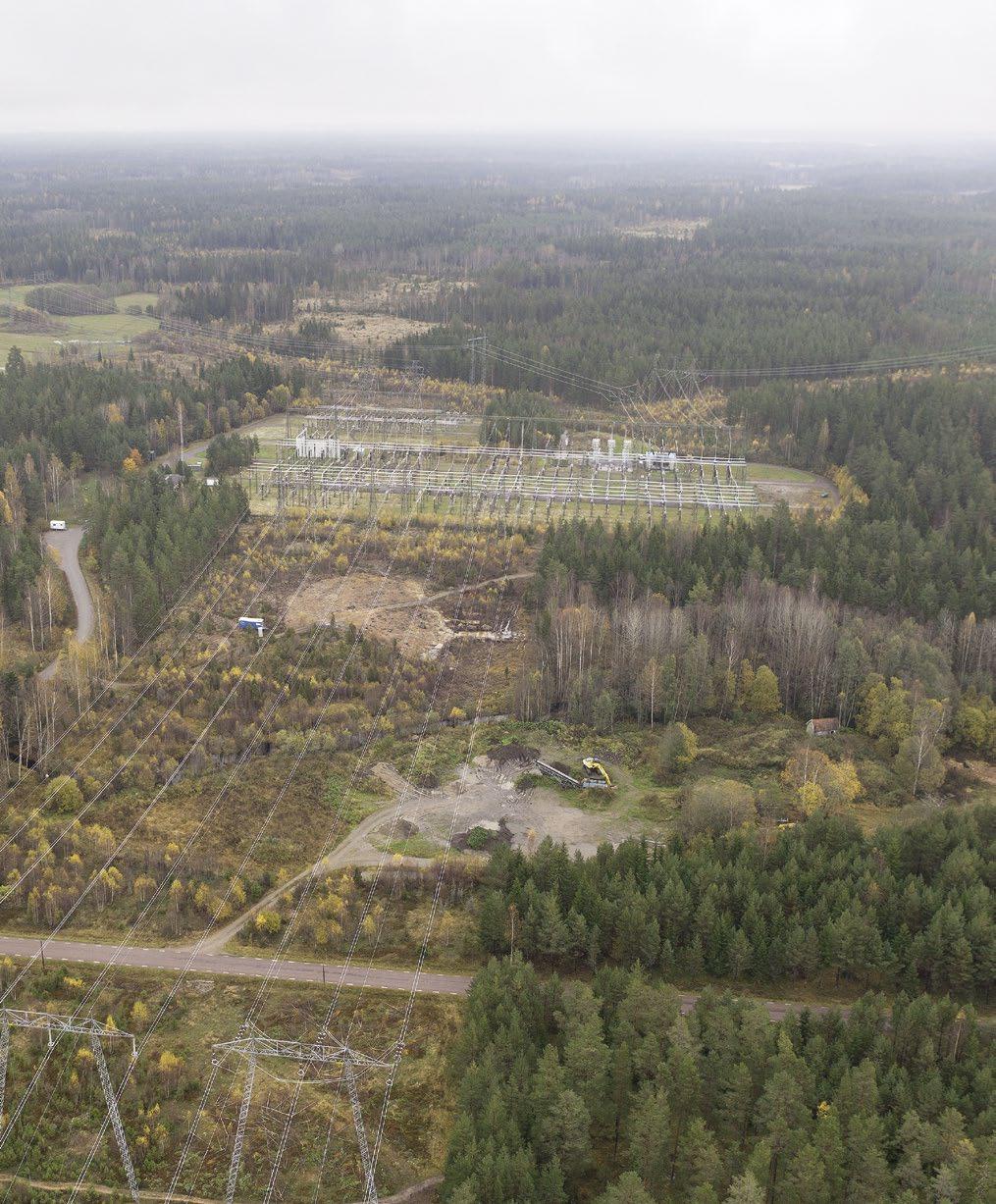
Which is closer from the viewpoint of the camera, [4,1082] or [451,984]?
[4,1082]

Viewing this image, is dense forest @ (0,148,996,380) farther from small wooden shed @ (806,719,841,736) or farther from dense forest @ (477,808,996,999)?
dense forest @ (477,808,996,999)

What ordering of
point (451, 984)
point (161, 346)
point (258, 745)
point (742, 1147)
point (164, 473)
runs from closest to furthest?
point (742, 1147), point (451, 984), point (258, 745), point (164, 473), point (161, 346)

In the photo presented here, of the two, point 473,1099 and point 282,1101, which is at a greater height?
point 473,1099

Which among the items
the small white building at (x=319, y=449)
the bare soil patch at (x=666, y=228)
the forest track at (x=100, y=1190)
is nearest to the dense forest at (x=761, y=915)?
the forest track at (x=100, y=1190)

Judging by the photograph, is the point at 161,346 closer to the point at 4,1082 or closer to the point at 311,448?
the point at 311,448

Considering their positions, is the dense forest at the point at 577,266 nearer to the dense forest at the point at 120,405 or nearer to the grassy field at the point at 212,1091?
the dense forest at the point at 120,405

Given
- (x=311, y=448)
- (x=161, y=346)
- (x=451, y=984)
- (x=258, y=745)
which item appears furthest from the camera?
(x=161, y=346)

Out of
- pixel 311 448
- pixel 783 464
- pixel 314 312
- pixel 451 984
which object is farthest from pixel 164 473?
pixel 314 312
